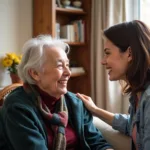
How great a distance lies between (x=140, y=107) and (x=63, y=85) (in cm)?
46

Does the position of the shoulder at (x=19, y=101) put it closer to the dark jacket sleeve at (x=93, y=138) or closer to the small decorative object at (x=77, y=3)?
the dark jacket sleeve at (x=93, y=138)

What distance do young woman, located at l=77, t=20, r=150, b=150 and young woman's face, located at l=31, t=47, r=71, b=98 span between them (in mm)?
292

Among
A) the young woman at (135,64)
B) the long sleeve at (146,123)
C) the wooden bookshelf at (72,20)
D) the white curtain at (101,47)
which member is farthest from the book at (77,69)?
the long sleeve at (146,123)

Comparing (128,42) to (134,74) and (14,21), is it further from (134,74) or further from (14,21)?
(14,21)

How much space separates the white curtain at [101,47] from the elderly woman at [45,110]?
1.38 meters

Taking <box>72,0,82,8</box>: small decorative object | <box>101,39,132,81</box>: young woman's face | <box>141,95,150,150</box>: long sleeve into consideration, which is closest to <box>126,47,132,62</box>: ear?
<box>101,39,132,81</box>: young woman's face

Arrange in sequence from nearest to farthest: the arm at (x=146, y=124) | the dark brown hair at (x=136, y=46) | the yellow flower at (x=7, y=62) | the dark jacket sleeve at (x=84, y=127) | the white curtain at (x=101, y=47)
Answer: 1. the arm at (x=146, y=124)
2. the dark brown hair at (x=136, y=46)
3. the dark jacket sleeve at (x=84, y=127)
4. the yellow flower at (x=7, y=62)
5. the white curtain at (x=101, y=47)

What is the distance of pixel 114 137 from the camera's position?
5.53 feet

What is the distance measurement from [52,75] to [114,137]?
0.60 meters

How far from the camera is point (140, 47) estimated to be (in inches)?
53.4

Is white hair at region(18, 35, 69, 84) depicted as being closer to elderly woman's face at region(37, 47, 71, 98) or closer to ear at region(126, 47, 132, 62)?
elderly woman's face at region(37, 47, 71, 98)

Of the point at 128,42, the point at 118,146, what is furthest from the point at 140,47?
the point at 118,146

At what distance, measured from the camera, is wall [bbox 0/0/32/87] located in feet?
8.98

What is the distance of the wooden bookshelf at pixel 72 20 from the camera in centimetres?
280
